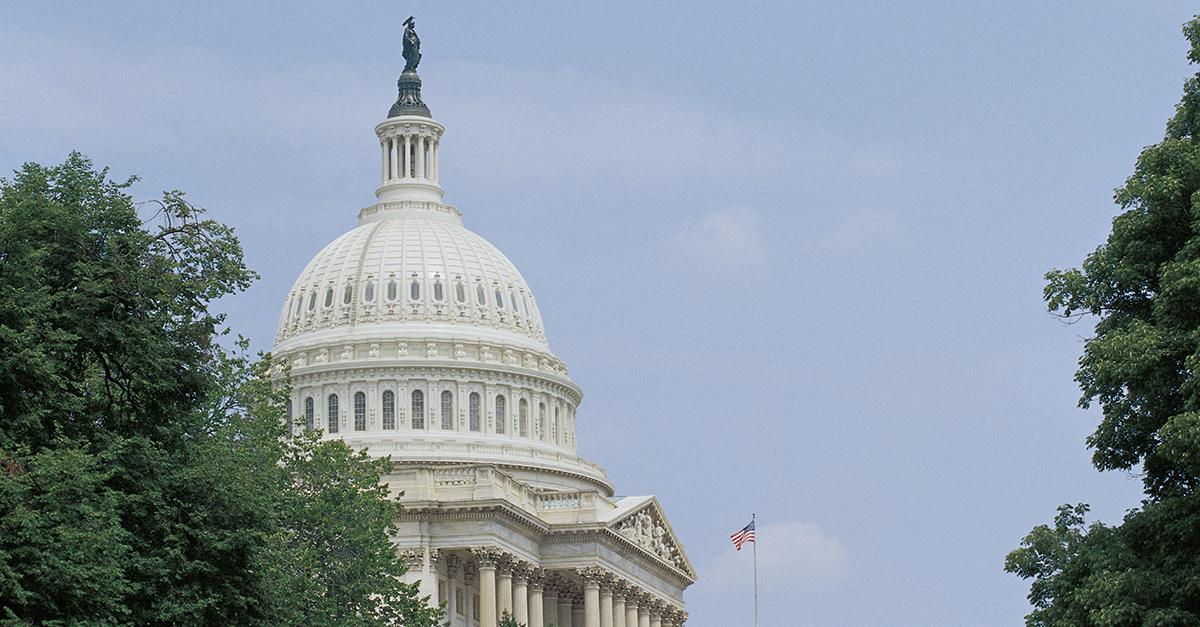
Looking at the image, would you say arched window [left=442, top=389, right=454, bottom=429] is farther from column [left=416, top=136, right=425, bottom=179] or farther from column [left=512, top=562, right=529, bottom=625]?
column [left=512, top=562, right=529, bottom=625]

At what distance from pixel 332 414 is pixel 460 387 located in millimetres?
7842

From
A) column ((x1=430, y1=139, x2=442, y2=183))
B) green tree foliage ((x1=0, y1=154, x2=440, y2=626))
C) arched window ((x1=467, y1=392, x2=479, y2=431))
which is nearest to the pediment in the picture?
arched window ((x1=467, y1=392, x2=479, y2=431))

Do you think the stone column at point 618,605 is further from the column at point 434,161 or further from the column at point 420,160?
the column at point 420,160

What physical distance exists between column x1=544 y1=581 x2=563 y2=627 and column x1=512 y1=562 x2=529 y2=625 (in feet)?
20.9

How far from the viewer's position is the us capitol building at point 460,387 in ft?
428

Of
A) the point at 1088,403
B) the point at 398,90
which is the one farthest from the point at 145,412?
the point at 398,90

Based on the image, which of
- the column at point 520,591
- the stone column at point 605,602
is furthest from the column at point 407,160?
the column at point 520,591

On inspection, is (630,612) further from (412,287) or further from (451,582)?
(412,287)

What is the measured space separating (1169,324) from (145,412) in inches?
877

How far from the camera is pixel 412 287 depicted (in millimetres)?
149250

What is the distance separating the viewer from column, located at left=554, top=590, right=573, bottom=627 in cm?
13538

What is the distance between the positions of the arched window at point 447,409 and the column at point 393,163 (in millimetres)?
18479

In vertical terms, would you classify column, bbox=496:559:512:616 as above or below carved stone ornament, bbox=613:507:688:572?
below

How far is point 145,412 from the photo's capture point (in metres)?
53.5
